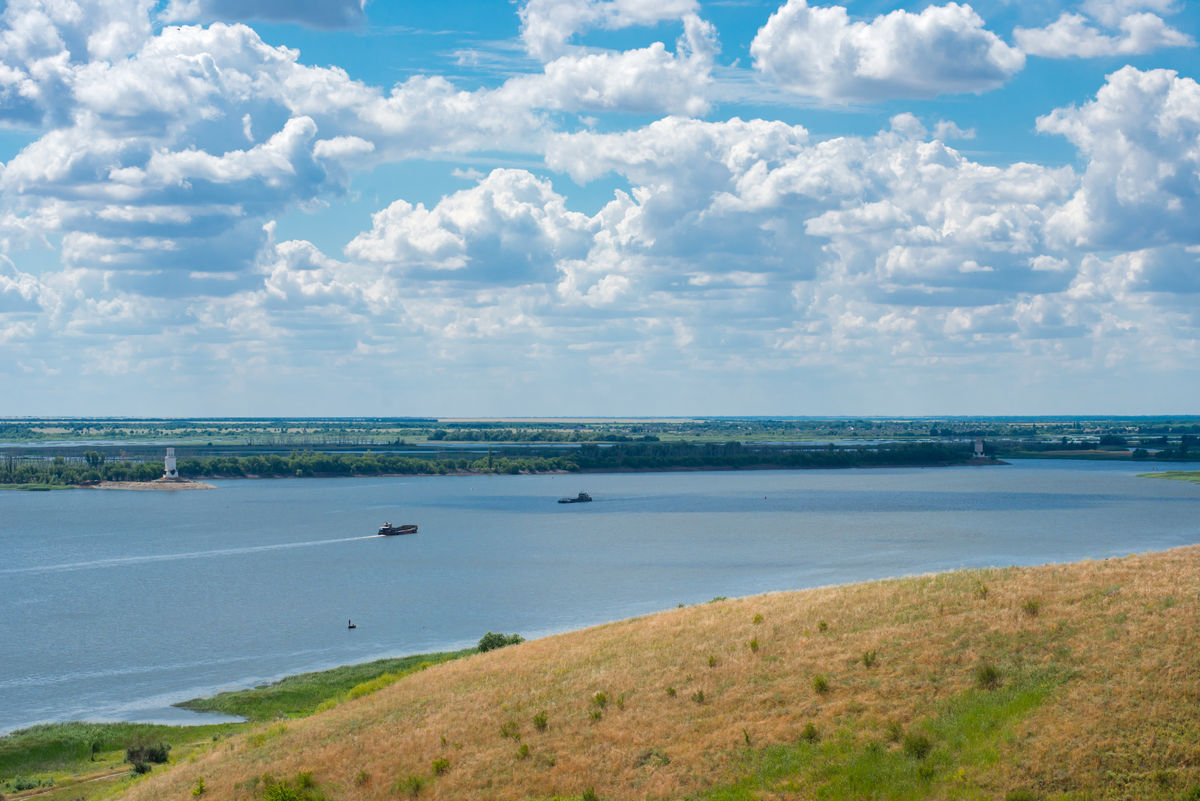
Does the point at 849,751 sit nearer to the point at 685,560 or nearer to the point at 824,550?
the point at 685,560

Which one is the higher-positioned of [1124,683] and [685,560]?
[1124,683]

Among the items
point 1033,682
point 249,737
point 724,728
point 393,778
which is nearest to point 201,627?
point 249,737

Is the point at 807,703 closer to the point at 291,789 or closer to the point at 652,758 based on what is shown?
the point at 652,758

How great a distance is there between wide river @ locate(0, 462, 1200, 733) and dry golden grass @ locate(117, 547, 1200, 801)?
25.9 m

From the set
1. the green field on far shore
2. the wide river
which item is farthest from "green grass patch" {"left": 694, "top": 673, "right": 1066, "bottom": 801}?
the wide river

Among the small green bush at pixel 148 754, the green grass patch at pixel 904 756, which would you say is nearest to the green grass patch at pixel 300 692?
the small green bush at pixel 148 754

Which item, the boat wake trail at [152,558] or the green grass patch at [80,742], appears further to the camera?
the boat wake trail at [152,558]

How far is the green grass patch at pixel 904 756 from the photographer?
22.0 m

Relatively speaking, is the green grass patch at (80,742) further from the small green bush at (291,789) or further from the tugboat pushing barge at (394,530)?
the tugboat pushing barge at (394,530)

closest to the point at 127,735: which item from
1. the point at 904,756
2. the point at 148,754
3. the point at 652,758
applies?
the point at 148,754

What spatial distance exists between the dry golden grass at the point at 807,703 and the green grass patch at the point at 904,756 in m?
0.12

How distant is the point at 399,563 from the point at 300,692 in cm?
5295

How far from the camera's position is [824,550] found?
356ft

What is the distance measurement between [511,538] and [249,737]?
91551 millimetres
